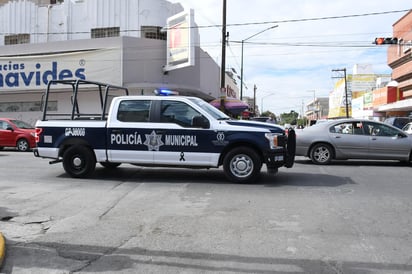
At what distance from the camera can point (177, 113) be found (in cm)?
978

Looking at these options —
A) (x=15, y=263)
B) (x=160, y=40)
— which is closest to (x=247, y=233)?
(x=15, y=263)

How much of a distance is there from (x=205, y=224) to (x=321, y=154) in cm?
803

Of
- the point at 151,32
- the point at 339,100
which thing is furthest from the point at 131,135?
the point at 339,100

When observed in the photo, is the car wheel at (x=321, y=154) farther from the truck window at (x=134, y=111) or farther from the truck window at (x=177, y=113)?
the truck window at (x=134, y=111)

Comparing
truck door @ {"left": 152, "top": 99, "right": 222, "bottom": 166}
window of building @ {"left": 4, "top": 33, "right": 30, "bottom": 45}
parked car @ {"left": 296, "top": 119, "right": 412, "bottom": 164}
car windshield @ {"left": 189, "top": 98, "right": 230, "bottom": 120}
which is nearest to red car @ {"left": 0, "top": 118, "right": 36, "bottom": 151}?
truck door @ {"left": 152, "top": 99, "right": 222, "bottom": 166}

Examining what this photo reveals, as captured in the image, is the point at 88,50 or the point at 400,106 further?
the point at 400,106

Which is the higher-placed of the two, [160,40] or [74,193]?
[160,40]

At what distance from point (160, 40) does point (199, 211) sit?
20150mm

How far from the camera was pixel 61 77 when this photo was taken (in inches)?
1021

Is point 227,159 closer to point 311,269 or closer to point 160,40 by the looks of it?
point 311,269

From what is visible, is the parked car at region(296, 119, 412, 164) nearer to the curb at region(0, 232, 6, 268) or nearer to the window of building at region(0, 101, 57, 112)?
the curb at region(0, 232, 6, 268)

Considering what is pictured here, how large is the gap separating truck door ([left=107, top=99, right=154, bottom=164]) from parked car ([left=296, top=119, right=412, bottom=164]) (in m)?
5.66

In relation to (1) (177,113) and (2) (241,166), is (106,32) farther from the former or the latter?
(2) (241,166)

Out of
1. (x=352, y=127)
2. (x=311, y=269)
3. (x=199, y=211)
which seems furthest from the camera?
(x=352, y=127)
